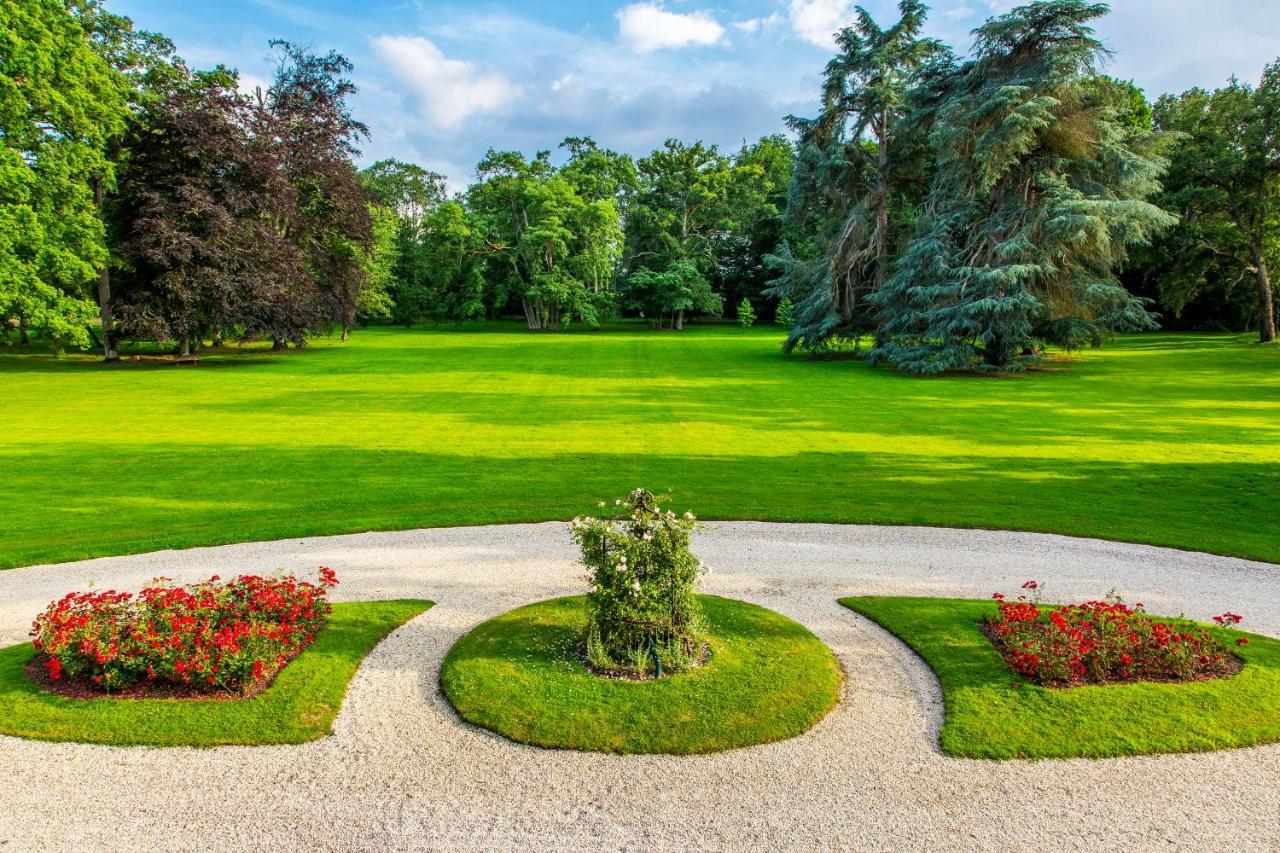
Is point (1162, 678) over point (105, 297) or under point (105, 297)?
under

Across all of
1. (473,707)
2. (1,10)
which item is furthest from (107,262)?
(473,707)

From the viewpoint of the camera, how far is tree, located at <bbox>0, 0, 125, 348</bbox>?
97.9ft

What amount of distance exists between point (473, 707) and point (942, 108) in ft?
120

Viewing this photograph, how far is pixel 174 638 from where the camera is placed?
6.65 metres

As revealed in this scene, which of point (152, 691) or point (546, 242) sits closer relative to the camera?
point (152, 691)

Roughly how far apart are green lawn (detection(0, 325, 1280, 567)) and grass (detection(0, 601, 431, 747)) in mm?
4732

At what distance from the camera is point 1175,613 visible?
848 cm

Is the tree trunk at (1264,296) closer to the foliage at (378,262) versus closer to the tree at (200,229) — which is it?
the tree at (200,229)

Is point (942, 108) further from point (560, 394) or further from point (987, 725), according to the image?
point (987, 725)

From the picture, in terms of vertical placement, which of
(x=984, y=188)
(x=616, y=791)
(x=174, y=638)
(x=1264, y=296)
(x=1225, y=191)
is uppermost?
(x=1225, y=191)

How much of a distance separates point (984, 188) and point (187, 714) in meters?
35.0

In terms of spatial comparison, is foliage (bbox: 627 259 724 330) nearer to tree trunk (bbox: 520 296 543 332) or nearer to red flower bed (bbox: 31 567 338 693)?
tree trunk (bbox: 520 296 543 332)

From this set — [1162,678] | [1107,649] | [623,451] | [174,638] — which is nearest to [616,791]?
[174,638]

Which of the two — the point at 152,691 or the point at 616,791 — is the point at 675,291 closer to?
the point at 152,691
